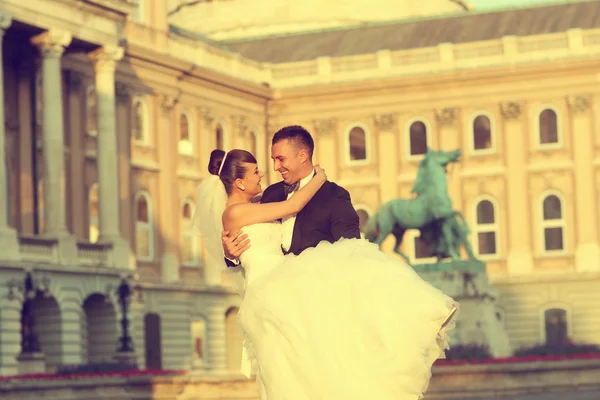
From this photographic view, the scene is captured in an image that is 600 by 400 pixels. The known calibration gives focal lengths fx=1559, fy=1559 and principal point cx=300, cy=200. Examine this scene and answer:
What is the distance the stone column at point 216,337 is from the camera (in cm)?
5844

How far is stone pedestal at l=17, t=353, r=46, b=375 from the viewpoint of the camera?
40.8 m

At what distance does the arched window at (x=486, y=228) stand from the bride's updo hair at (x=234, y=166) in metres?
54.3

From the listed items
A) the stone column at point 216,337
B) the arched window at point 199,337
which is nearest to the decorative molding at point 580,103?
the stone column at point 216,337

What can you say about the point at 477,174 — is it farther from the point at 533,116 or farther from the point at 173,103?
the point at 173,103

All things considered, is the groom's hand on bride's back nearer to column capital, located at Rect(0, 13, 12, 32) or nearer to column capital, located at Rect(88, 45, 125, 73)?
column capital, located at Rect(0, 13, 12, 32)

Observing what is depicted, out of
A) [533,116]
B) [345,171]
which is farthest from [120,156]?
[533,116]

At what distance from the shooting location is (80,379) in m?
24.8

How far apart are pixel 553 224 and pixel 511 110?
195 inches

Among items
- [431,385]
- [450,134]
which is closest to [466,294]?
[431,385]

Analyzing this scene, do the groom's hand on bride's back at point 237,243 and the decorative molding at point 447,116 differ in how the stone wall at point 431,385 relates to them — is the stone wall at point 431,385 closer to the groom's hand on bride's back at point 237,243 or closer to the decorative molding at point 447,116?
the groom's hand on bride's back at point 237,243

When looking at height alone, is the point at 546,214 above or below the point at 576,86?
below

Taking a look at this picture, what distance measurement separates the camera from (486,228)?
63.8 metres

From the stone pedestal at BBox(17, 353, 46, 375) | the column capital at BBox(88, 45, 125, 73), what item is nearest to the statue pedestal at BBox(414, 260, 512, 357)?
the stone pedestal at BBox(17, 353, 46, 375)

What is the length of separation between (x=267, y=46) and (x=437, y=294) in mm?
62617
